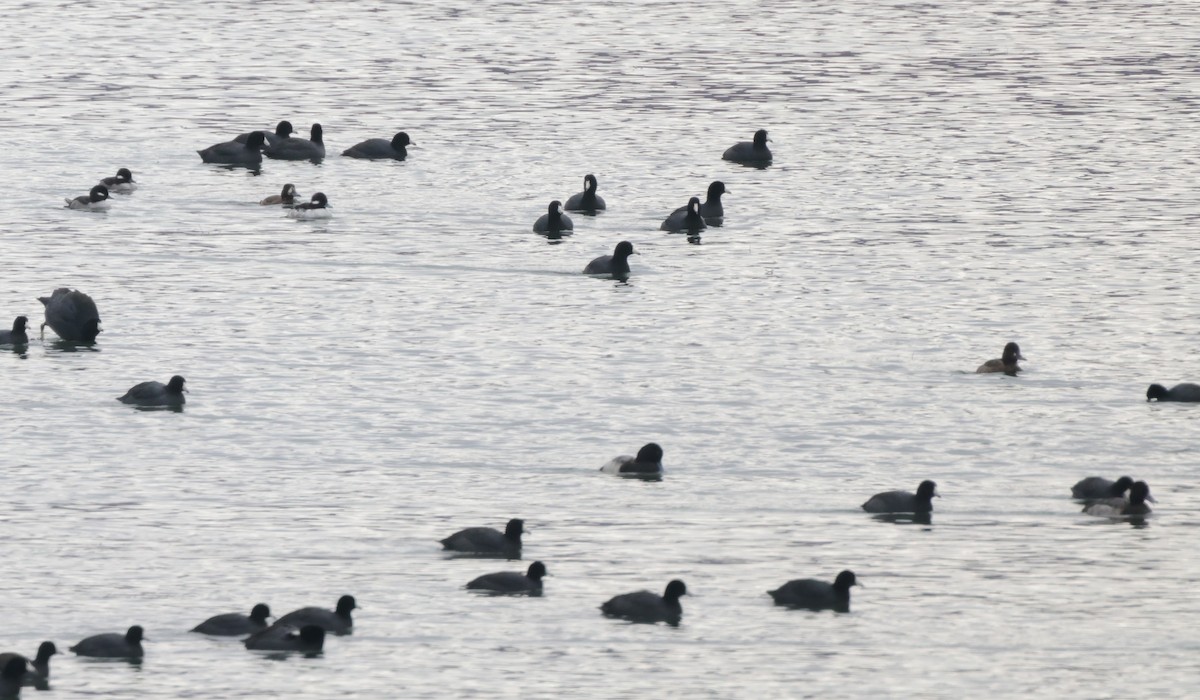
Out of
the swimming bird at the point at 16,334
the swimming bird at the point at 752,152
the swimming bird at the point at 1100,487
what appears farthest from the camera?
the swimming bird at the point at 752,152

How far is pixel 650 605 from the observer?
2641 cm

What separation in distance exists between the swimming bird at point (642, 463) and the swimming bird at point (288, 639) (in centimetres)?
742

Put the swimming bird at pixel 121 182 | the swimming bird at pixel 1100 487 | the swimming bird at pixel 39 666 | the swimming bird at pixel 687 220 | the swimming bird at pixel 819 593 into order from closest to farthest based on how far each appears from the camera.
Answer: the swimming bird at pixel 39 666, the swimming bird at pixel 819 593, the swimming bird at pixel 1100 487, the swimming bird at pixel 687 220, the swimming bird at pixel 121 182

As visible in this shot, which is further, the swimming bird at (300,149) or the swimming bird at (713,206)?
the swimming bird at (300,149)

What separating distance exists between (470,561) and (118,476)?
602 centimetres

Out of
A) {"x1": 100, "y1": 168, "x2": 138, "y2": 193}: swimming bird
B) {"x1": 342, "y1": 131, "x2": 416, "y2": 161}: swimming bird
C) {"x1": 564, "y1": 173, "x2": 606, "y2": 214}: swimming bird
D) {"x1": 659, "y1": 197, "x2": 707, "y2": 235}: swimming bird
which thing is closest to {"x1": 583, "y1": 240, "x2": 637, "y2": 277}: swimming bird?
{"x1": 659, "y1": 197, "x2": 707, "y2": 235}: swimming bird

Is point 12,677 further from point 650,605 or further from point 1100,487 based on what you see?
point 1100,487

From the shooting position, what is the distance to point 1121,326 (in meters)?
41.7

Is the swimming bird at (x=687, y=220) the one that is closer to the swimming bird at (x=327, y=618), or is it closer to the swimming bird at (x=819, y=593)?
the swimming bird at (x=819, y=593)

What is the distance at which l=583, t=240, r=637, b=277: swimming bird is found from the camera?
46.1m

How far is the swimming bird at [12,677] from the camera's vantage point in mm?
23906

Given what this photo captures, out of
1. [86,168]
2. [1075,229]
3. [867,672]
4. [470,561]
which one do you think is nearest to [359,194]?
[86,168]

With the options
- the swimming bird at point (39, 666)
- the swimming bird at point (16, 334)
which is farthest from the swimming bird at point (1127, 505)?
the swimming bird at point (16, 334)

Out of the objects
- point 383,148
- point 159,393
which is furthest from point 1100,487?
point 383,148
